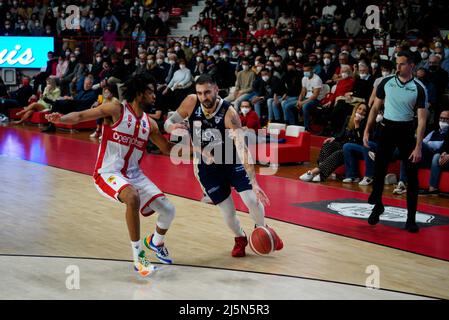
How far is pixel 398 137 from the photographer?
23.6 ft

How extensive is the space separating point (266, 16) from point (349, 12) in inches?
89.0

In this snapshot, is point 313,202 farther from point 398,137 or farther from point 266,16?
point 266,16

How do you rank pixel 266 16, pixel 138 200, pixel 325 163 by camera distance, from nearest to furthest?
pixel 138 200, pixel 325 163, pixel 266 16

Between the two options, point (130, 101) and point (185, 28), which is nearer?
point (130, 101)

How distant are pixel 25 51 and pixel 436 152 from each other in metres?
15.1

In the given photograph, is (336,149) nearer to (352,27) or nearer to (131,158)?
(131,158)

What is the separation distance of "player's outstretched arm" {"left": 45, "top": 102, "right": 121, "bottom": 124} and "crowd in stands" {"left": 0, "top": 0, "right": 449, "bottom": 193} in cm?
427

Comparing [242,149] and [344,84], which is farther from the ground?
[242,149]

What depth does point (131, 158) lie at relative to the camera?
5.81 metres

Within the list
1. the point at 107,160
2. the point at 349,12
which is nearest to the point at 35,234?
the point at 107,160

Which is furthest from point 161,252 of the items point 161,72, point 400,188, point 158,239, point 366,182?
point 161,72

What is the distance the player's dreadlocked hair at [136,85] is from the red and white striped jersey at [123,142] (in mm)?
100

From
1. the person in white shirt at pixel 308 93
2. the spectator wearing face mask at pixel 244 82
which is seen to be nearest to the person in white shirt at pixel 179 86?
the spectator wearing face mask at pixel 244 82

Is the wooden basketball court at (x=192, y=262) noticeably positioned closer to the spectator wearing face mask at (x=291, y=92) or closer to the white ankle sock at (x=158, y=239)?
the white ankle sock at (x=158, y=239)
